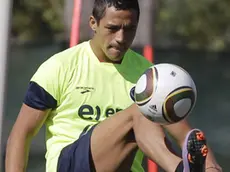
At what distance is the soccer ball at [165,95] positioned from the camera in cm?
493

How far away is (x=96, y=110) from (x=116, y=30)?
1.45ft

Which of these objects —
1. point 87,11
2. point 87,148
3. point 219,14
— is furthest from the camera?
point 219,14

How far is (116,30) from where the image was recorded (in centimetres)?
541

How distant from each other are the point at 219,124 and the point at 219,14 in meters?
6.59

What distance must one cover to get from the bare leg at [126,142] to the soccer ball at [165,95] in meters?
0.11

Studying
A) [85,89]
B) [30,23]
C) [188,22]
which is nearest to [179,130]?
[85,89]

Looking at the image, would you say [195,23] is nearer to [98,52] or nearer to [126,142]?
[98,52]

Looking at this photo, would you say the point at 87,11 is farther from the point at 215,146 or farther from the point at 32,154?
the point at 215,146

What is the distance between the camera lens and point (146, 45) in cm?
713

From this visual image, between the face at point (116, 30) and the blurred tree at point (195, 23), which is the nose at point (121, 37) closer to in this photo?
the face at point (116, 30)

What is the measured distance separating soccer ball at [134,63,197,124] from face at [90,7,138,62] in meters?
0.46

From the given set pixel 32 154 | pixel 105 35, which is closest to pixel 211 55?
pixel 32 154

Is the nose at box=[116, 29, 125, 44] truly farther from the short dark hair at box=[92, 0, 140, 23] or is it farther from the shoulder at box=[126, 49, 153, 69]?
the shoulder at box=[126, 49, 153, 69]

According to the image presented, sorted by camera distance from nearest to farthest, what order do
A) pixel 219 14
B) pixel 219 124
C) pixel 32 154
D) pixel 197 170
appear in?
pixel 197 170 → pixel 32 154 → pixel 219 124 → pixel 219 14
